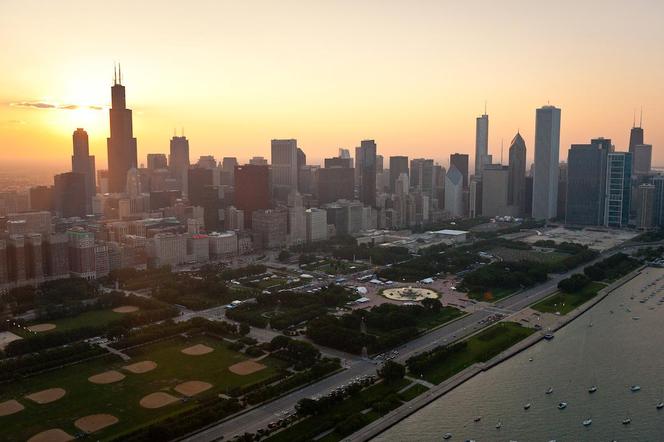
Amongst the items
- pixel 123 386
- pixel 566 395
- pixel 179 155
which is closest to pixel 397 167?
pixel 179 155

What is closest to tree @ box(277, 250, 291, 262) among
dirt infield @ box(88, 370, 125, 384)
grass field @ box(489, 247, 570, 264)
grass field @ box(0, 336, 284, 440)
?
grass field @ box(489, 247, 570, 264)

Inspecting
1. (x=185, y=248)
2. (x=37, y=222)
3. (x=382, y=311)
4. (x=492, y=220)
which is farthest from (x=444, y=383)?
(x=492, y=220)

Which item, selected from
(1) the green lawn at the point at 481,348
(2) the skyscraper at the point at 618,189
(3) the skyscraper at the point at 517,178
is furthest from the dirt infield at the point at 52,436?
(3) the skyscraper at the point at 517,178

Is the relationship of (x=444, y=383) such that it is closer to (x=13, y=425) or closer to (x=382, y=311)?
(x=382, y=311)

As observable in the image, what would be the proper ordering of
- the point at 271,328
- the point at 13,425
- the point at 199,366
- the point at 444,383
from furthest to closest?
the point at 271,328
the point at 199,366
the point at 444,383
the point at 13,425

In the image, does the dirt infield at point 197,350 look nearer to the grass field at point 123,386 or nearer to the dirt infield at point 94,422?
the grass field at point 123,386

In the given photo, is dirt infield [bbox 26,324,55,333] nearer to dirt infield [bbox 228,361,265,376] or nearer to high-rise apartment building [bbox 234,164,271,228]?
dirt infield [bbox 228,361,265,376]
